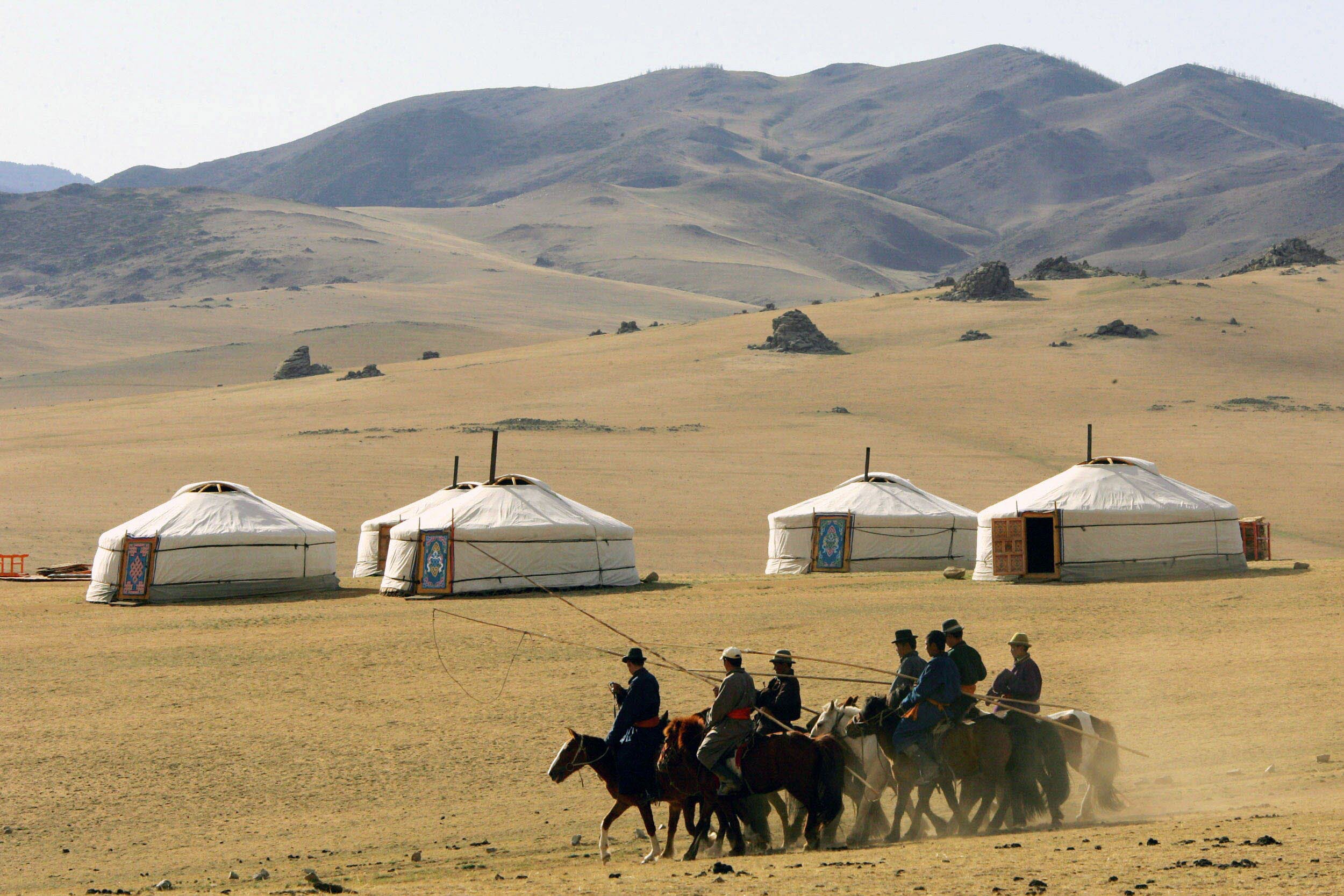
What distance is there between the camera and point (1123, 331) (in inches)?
2174

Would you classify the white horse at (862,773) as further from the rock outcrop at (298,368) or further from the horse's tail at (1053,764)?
the rock outcrop at (298,368)

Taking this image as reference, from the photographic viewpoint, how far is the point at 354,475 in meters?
36.4

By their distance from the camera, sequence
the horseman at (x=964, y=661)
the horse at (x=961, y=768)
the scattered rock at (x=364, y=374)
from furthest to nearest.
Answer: the scattered rock at (x=364, y=374), the horseman at (x=964, y=661), the horse at (x=961, y=768)

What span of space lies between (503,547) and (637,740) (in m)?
12.7

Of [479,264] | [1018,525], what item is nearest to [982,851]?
[1018,525]

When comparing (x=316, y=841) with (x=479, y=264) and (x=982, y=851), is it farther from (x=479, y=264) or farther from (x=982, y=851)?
(x=479, y=264)

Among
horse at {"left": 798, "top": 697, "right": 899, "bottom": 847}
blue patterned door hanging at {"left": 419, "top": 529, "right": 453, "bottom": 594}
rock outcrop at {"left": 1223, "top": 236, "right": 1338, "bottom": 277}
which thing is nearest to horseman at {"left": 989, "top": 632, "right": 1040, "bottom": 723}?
horse at {"left": 798, "top": 697, "right": 899, "bottom": 847}

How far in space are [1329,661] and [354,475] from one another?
27.0m

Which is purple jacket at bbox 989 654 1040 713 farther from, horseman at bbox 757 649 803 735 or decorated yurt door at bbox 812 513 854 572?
decorated yurt door at bbox 812 513 854 572

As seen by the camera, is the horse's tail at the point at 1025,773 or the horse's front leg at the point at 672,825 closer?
the horse's front leg at the point at 672,825

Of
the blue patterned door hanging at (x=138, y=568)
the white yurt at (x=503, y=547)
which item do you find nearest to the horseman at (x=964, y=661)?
the white yurt at (x=503, y=547)

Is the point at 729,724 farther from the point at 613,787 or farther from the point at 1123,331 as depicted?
the point at 1123,331

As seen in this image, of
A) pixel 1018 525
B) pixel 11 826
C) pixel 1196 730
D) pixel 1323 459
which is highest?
pixel 1323 459

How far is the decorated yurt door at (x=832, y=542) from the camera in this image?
24.3 metres
